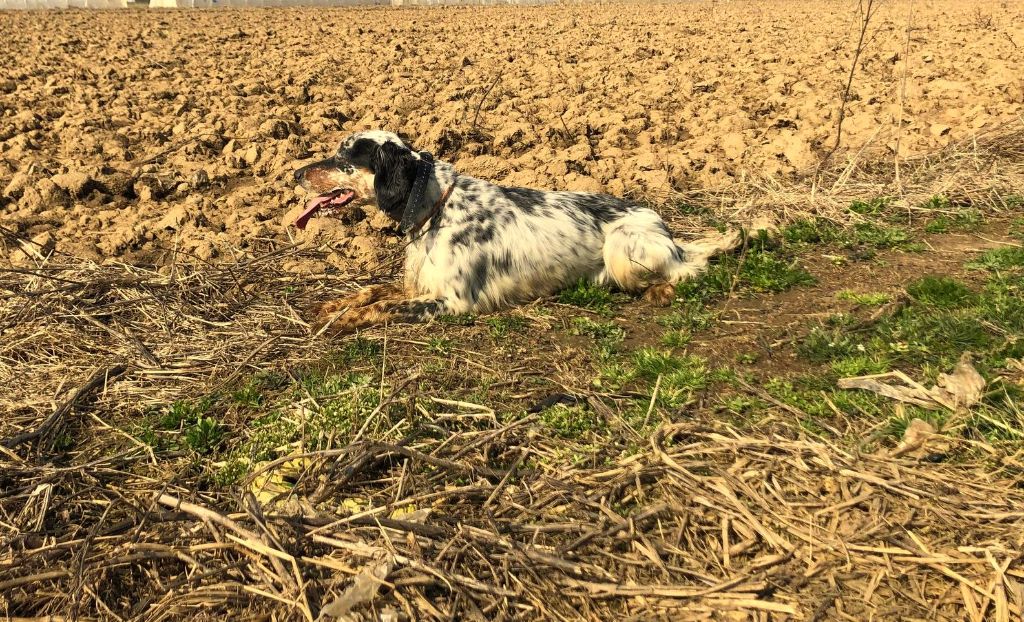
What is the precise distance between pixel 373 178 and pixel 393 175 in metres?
0.20

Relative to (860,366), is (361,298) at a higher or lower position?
lower

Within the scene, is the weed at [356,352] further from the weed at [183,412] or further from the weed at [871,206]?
the weed at [871,206]

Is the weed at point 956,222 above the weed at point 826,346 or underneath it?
underneath

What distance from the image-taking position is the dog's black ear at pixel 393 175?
542 cm

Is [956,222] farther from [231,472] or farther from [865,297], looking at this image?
[231,472]

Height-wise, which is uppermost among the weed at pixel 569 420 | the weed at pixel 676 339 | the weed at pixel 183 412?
the weed at pixel 569 420

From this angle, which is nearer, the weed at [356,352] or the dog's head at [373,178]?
the weed at [356,352]

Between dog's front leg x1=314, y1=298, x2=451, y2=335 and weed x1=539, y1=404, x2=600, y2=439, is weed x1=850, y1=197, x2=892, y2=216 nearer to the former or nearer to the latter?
dog's front leg x1=314, y1=298, x2=451, y2=335

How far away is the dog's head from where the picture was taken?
17.9 ft

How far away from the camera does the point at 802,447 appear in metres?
3.49

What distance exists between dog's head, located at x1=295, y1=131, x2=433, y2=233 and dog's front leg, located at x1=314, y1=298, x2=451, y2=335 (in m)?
0.61

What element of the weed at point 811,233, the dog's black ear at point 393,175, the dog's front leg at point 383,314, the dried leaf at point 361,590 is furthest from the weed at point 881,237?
the dried leaf at point 361,590

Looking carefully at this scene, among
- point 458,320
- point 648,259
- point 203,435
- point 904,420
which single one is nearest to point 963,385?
point 904,420

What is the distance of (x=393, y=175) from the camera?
17.9ft
